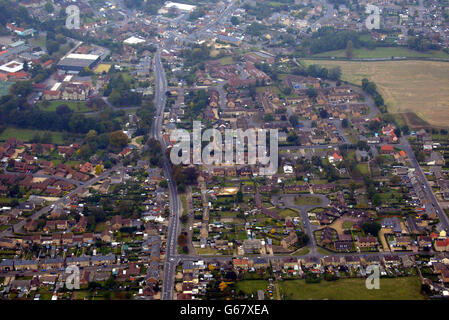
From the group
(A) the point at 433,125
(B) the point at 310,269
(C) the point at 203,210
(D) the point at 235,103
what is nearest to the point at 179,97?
(D) the point at 235,103

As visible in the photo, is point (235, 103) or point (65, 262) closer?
point (65, 262)

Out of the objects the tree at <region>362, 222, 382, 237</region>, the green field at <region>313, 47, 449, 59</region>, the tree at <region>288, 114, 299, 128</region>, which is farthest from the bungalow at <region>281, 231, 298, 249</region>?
the green field at <region>313, 47, 449, 59</region>

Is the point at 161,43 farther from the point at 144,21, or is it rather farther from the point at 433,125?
the point at 433,125

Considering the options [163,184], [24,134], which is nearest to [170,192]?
[163,184]

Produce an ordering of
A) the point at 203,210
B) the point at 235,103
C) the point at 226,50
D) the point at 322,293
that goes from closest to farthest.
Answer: the point at 322,293, the point at 203,210, the point at 235,103, the point at 226,50

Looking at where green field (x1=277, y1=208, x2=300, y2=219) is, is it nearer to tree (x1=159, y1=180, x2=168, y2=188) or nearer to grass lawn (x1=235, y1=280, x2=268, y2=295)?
grass lawn (x1=235, y1=280, x2=268, y2=295)

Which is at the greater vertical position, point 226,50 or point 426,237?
point 426,237
